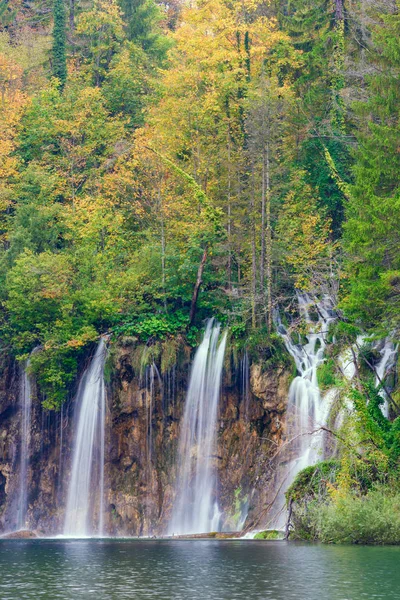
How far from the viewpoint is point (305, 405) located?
123 feet

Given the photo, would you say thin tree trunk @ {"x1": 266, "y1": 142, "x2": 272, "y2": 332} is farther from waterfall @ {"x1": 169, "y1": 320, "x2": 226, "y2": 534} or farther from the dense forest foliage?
waterfall @ {"x1": 169, "y1": 320, "x2": 226, "y2": 534}

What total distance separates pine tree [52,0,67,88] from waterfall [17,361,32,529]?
18.8 meters

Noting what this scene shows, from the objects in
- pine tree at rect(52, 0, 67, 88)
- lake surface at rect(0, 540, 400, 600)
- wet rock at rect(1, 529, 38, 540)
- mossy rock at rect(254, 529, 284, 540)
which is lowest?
lake surface at rect(0, 540, 400, 600)

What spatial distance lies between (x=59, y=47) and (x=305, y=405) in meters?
28.7

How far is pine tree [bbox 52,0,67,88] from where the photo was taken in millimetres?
56750

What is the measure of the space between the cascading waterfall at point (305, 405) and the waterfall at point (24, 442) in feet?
37.7

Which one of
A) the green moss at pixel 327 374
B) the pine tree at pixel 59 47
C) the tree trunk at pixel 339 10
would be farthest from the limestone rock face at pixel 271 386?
the pine tree at pixel 59 47

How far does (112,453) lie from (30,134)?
19302 millimetres

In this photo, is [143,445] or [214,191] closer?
[143,445]

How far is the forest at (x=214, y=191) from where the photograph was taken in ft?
123

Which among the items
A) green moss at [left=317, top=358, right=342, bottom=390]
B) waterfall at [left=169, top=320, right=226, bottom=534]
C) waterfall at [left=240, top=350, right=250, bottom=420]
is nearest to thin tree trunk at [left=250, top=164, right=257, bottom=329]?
waterfall at [left=169, top=320, right=226, bottom=534]

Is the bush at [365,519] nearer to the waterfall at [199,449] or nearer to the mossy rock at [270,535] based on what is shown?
the mossy rock at [270,535]

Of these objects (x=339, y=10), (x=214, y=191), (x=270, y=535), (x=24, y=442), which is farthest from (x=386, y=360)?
(x=339, y=10)

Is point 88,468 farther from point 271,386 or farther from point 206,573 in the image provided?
point 206,573
